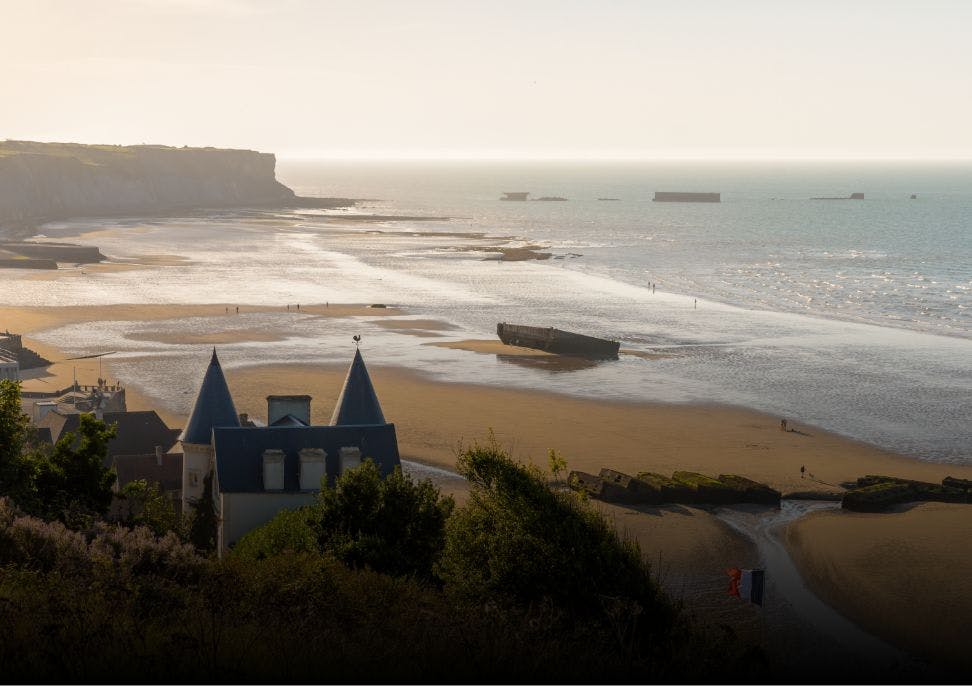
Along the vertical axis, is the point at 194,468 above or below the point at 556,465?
above

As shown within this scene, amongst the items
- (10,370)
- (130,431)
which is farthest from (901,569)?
(10,370)

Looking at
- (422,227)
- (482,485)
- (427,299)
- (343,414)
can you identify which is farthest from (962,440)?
(422,227)

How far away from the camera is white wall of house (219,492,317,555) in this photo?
32500 mm

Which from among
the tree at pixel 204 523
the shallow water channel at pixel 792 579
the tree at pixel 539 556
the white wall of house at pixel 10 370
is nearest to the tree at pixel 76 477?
the tree at pixel 204 523

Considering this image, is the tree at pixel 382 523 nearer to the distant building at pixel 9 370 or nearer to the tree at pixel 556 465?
the tree at pixel 556 465

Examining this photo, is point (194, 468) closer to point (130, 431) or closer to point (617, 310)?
point (130, 431)

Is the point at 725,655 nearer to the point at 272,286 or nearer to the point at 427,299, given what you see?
the point at 427,299

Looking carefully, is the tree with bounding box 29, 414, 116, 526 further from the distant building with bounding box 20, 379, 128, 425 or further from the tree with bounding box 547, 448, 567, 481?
the tree with bounding box 547, 448, 567, 481

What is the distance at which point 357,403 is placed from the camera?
37375mm

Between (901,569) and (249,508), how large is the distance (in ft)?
66.0

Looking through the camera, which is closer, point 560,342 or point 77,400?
point 77,400

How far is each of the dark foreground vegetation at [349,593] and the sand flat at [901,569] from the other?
6247mm

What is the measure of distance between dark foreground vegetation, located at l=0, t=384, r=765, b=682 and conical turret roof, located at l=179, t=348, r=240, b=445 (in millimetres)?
4957

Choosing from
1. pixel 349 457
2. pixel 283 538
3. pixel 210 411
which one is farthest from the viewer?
pixel 210 411
